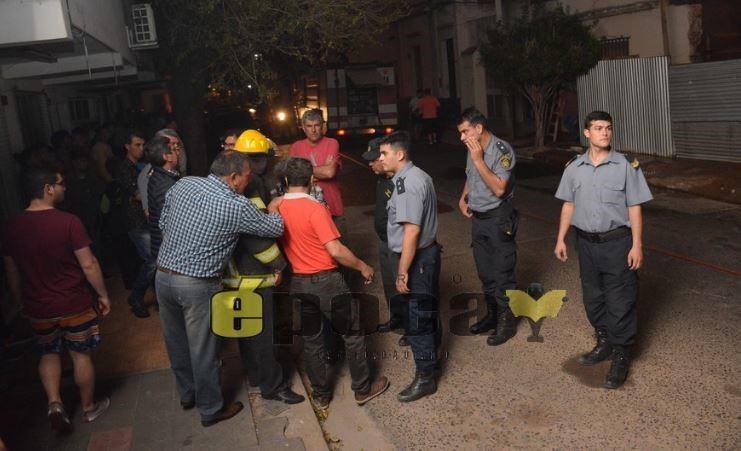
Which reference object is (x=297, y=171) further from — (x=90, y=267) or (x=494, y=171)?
(x=494, y=171)

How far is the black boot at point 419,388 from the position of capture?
506cm

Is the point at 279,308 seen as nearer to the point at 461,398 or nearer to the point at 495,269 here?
the point at 461,398

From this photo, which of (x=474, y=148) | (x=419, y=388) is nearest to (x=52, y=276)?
(x=419, y=388)

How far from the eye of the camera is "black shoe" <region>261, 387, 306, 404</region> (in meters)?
5.14

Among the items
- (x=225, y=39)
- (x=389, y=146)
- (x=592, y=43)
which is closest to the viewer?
(x=389, y=146)

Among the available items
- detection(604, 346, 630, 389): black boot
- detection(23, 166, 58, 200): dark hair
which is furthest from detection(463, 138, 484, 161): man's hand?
detection(23, 166, 58, 200): dark hair

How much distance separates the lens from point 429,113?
2059 cm

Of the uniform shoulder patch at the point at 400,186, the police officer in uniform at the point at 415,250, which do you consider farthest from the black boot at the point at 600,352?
the uniform shoulder patch at the point at 400,186

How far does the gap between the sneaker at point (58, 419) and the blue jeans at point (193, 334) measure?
0.79 metres

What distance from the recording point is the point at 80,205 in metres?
7.97

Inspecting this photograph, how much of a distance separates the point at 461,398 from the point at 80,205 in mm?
5052

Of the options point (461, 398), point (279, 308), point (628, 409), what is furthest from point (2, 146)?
point (628, 409)

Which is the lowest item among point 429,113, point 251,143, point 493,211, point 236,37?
point 493,211

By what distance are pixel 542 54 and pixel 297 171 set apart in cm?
1245
